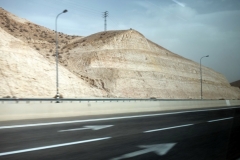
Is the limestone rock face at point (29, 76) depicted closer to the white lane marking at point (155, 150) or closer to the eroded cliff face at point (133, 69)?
the eroded cliff face at point (133, 69)

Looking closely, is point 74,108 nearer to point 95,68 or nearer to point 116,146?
point 116,146

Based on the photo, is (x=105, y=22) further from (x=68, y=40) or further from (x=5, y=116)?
(x=5, y=116)

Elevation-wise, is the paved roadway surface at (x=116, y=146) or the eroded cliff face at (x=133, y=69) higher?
the eroded cliff face at (x=133, y=69)

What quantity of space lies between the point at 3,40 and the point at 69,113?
34.4m

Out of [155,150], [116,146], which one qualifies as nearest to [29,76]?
[116,146]

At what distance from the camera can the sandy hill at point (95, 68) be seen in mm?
45562

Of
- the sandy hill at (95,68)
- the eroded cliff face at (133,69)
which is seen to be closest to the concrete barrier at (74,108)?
the sandy hill at (95,68)

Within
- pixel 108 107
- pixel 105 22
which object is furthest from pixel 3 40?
pixel 105 22

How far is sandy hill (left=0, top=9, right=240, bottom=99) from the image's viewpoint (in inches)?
1794

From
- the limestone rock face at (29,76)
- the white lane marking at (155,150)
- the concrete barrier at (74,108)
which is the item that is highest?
the limestone rock face at (29,76)

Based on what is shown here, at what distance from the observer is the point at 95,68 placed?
63.2m

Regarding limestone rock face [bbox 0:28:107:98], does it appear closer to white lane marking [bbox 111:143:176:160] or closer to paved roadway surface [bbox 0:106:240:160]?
paved roadway surface [bbox 0:106:240:160]

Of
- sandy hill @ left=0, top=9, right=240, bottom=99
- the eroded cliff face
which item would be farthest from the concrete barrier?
the eroded cliff face

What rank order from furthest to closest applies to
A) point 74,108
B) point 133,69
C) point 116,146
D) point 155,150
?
point 133,69 → point 74,108 → point 116,146 → point 155,150
